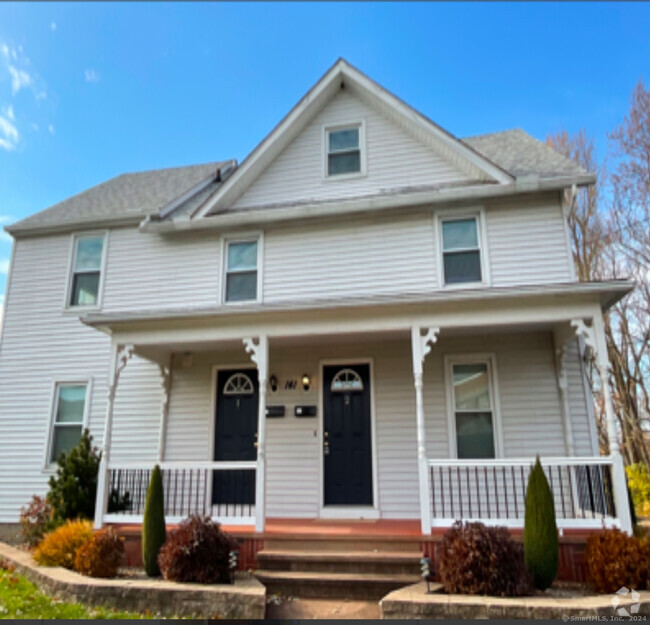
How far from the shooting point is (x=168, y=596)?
217 inches

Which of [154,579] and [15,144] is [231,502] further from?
[15,144]

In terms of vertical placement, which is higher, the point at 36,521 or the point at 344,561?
the point at 36,521

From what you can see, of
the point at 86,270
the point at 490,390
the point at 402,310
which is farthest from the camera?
the point at 86,270

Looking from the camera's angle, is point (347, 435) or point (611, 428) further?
point (347, 435)

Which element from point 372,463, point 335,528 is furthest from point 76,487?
point 372,463

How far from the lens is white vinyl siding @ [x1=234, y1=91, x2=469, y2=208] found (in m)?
9.72

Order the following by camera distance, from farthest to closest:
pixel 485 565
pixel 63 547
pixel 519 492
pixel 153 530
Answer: pixel 519 492
pixel 63 547
pixel 153 530
pixel 485 565

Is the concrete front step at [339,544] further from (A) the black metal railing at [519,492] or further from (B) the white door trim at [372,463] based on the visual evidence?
(B) the white door trim at [372,463]

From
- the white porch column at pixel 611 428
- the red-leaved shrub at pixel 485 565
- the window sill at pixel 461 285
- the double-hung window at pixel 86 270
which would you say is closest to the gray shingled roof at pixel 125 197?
the double-hung window at pixel 86 270

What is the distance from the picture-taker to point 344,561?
20.3 ft

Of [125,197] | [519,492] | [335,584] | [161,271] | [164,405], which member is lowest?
[335,584]

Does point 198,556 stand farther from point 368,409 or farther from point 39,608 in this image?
point 368,409

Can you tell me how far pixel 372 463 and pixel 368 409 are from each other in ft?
2.86

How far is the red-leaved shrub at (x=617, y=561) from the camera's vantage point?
210 inches
